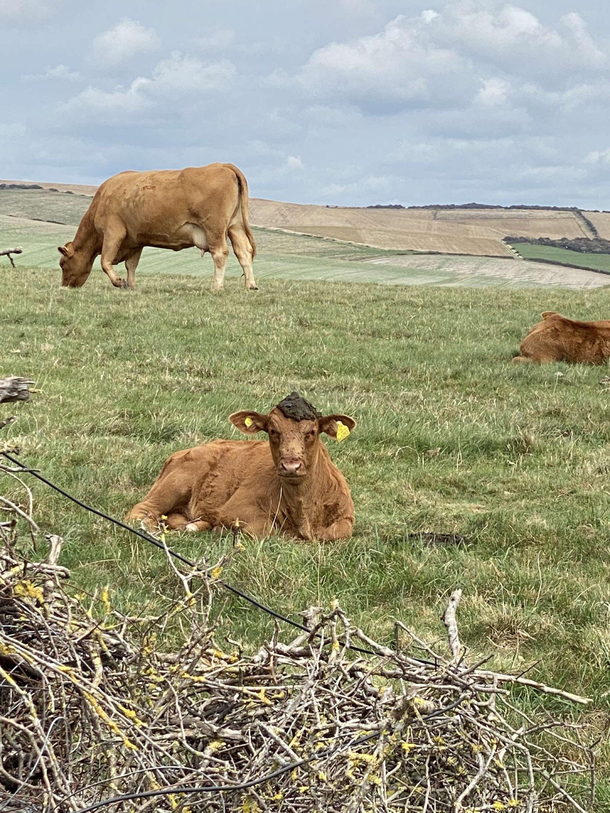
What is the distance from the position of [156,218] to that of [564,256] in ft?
151

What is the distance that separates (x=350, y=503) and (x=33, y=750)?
4.45m

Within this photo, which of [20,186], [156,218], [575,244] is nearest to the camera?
[156,218]

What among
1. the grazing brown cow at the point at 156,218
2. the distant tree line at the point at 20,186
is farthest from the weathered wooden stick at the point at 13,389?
the distant tree line at the point at 20,186

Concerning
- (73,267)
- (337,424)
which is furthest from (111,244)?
(337,424)

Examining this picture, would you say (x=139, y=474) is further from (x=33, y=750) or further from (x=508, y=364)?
(x=508, y=364)

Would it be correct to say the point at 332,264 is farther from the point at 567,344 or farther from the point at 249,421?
the point at 249,421

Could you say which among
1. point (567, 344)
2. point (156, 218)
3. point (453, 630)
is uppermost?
point (156, 218)

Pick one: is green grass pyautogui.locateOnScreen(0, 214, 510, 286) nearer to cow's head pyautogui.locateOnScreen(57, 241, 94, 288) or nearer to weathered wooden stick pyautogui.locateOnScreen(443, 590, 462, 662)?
cow's head pyautogui.locateOnScreen(57, 241, 94, 288)

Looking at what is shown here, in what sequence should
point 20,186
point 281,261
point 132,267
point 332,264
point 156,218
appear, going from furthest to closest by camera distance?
point 20,186, point 332,264, point 281,261, point 132,267, point 156,218

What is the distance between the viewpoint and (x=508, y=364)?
13453mm

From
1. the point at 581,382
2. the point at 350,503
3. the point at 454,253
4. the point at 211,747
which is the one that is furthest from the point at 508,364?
the point at 454,253

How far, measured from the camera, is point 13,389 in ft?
9.67

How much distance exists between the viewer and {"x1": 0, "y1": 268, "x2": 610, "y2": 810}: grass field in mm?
5297

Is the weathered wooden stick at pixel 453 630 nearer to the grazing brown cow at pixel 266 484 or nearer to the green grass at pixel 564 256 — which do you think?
the grazing brown cow at pixel 266 484
